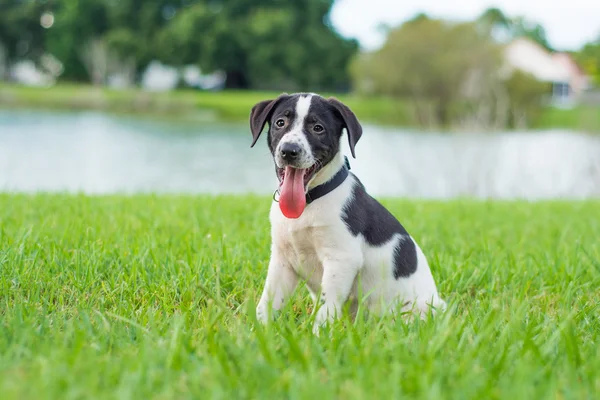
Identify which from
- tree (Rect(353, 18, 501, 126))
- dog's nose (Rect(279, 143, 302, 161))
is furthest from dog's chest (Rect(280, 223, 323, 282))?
tree (Rect(353, 18, 501, 126))

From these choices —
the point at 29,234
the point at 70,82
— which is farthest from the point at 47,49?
the point at 29,234

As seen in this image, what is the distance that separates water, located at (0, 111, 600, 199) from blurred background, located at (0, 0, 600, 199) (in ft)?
0.19

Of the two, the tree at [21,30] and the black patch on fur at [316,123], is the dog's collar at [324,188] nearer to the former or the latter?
the black patch on fur at [316,123]

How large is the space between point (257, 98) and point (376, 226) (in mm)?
42490

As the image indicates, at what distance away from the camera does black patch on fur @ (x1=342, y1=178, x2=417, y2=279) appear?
308cm

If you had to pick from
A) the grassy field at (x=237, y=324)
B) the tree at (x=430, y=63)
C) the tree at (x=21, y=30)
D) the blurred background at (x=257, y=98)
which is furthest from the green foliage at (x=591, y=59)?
the grassy field at (x=237, y=324)

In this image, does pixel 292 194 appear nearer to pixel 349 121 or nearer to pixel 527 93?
pixel 349 121

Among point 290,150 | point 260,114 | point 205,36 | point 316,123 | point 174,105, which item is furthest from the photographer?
point 205,36

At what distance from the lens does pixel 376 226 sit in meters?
3.20

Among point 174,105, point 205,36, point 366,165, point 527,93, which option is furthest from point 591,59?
point 366,165

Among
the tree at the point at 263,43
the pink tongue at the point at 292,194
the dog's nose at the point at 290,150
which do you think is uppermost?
the tree at the point at 263,43

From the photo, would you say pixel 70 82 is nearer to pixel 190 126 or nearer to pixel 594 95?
pixel 190 126

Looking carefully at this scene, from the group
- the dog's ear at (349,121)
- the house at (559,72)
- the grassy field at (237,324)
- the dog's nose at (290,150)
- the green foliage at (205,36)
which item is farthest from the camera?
the house at (559,72)

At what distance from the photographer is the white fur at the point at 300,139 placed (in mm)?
2965
